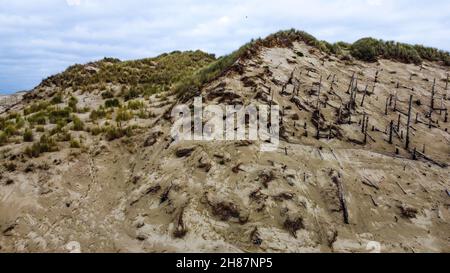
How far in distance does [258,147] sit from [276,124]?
1685 mm

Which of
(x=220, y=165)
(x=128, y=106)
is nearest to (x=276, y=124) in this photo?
(x=220, y=165)

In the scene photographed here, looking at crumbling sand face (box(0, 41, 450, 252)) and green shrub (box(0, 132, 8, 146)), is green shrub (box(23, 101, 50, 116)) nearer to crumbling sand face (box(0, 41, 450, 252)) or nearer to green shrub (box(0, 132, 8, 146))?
green shrub (box(0, 132, 8, 146))

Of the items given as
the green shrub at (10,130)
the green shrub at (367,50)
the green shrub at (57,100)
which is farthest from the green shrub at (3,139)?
the green shrub at (367,50)

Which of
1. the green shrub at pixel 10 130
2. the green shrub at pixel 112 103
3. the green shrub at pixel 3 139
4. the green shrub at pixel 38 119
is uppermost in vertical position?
the green shrub at pixel 112 103

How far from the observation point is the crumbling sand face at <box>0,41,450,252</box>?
1020 cm

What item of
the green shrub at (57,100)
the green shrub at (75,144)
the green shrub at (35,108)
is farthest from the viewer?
the green shrub at (57,100)

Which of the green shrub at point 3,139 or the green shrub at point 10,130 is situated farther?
the green shrub at point 10,130

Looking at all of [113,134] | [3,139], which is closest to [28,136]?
[3,139]

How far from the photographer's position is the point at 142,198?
1208cm

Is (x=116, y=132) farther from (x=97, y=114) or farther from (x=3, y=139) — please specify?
(x=3, y=139)

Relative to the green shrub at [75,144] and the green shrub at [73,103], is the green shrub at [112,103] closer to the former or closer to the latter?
the green shrub at [73,103]

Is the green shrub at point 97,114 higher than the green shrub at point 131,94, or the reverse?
the green shrub at point 131,94

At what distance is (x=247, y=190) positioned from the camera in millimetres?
11266

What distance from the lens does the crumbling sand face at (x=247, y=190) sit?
10.2m
